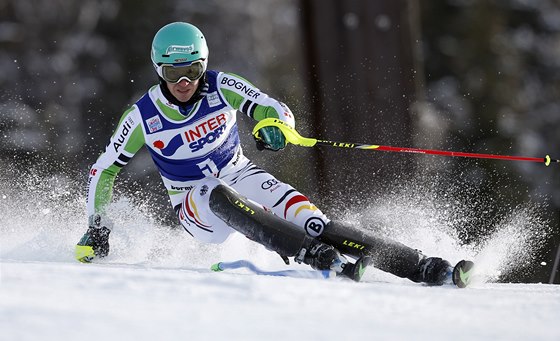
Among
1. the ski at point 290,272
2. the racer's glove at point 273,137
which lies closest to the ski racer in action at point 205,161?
the racer's glove at point 273,137

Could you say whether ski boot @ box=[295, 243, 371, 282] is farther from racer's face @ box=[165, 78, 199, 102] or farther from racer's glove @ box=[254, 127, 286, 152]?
racer's face @ box=[165, 78, 199, 102]

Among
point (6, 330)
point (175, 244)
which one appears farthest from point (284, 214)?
point (6, 330)

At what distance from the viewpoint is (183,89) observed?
17.4 ft

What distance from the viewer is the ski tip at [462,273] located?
15.5ft

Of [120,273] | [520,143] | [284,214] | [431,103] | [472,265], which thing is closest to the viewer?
[120,273]

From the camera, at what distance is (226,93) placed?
5.42 meters

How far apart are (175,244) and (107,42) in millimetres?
15349

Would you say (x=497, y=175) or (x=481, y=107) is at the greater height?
(x=481, y=107)

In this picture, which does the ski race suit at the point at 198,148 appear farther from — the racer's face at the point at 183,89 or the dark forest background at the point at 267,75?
the dark forest background at the point at 267,75

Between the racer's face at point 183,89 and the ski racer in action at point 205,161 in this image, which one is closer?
the ski racer in action at point 205,161

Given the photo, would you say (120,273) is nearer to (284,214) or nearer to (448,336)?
(448,336)

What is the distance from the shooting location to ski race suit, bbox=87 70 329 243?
533 centimetres

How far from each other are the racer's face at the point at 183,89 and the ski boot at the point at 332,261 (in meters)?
1.07

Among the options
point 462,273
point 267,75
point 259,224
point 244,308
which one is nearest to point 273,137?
point 259,224
